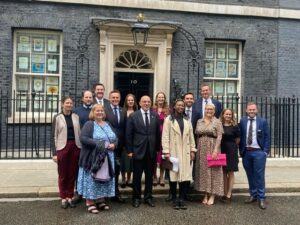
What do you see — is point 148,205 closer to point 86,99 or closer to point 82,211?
point 82,211

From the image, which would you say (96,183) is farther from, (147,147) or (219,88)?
(219,88)

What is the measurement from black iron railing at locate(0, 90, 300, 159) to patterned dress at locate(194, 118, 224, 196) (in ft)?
12.5

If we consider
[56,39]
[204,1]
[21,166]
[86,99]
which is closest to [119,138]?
[86,99]

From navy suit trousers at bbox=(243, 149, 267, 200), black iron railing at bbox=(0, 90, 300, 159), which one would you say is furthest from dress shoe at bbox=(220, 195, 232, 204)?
black iron railing at bbox=(0, 90, 300, 159)

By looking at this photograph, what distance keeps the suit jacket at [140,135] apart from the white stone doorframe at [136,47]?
4.65m

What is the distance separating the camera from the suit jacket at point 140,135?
6.99m

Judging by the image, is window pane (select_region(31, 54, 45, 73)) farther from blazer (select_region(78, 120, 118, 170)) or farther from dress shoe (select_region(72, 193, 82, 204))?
blazer (select_region(78, 120, 118, 170))

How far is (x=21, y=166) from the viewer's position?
9.88 m

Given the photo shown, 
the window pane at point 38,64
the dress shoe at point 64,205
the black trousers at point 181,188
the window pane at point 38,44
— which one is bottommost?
the dress shoe at point 64,205

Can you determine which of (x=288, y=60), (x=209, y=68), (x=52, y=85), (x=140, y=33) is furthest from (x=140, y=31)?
(x=288, y=60)

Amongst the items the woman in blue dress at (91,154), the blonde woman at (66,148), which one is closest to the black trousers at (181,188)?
the woman in blue dress at (91,154)

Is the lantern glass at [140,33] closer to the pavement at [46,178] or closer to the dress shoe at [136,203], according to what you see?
the pavement at [46,178]

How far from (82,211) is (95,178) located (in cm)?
60

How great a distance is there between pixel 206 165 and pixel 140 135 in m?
1.23
